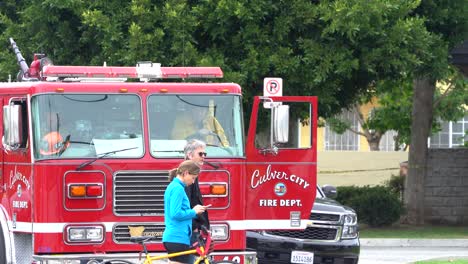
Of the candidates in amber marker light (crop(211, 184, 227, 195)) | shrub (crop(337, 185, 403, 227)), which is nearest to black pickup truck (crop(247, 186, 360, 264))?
amber marker light (crop(211, 184, 227, 195))

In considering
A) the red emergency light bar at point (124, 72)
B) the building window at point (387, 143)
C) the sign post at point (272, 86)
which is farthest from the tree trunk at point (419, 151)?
the building window at point (387, 143)

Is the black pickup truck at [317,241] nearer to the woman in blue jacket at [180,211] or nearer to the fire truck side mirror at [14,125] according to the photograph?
the fire truck side mirror at [14,125]

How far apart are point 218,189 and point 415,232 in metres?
14.8

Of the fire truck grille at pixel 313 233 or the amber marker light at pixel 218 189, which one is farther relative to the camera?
the fire truck grille at pixel 313 233

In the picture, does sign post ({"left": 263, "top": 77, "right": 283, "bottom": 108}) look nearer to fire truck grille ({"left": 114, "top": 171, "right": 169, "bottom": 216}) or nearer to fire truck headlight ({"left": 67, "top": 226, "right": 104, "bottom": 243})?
fire truck grille ({"left": 114, "top": 171, "right": 169, "bottom": 216})

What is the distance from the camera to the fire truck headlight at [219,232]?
12.7 m

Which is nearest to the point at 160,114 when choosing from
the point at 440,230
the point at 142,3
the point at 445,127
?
the point at 142,3

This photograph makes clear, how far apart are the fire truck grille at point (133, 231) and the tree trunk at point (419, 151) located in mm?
17128

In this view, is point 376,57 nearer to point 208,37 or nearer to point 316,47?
point 316,47

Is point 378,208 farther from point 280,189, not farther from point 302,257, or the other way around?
point 280,189

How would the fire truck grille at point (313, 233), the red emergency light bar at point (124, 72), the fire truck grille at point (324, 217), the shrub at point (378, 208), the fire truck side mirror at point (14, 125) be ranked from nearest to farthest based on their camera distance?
1. the fire truck side mirror at point (14, 125)
2. the red emergency light bar at point (124, 72)
3. the fire truck grille at point (313, 233)
4. the fire truck grille at point (324, 217)
5. the shrub at point (378, 208)

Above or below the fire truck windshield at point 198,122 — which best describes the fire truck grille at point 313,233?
below

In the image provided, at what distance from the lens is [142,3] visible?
21516mm

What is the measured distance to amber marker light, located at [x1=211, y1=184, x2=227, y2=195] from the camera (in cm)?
1265
